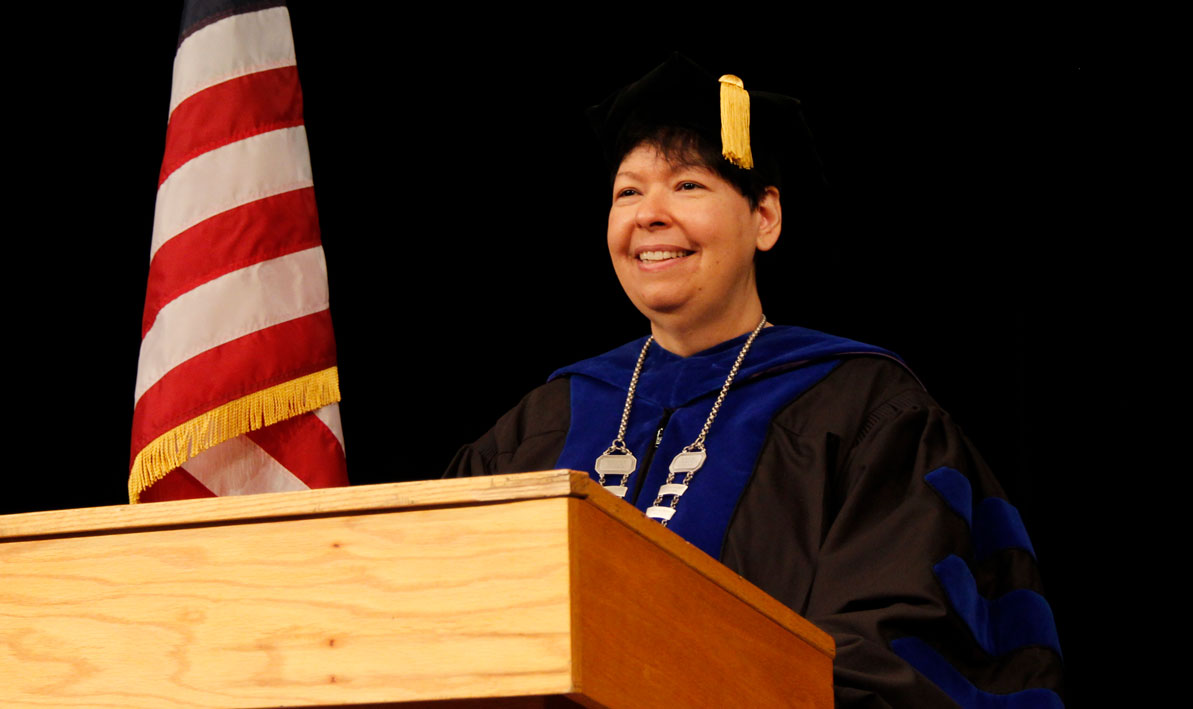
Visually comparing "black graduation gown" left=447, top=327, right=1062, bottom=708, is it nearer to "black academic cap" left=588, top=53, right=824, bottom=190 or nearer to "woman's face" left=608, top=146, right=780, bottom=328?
"woman's face" left=608, top=146, right=780, bottom=328

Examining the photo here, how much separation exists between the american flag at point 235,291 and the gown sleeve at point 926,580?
117 cm

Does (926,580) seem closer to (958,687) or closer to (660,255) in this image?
(958,687)

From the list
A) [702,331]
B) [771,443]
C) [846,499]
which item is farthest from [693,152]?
[846,499]

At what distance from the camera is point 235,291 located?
2.90 metres

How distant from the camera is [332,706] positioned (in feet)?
3.81

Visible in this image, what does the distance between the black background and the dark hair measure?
428 mm

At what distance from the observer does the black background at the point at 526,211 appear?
302 cm

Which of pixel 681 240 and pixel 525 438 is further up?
pixel 681 240

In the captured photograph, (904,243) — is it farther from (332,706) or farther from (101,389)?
(332,706)

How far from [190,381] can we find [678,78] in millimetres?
1098

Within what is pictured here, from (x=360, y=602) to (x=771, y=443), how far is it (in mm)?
1274

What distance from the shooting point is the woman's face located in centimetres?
257

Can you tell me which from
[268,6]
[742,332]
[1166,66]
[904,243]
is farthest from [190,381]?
[1166,66]

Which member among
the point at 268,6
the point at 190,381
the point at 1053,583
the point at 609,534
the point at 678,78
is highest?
the point at 268,6
